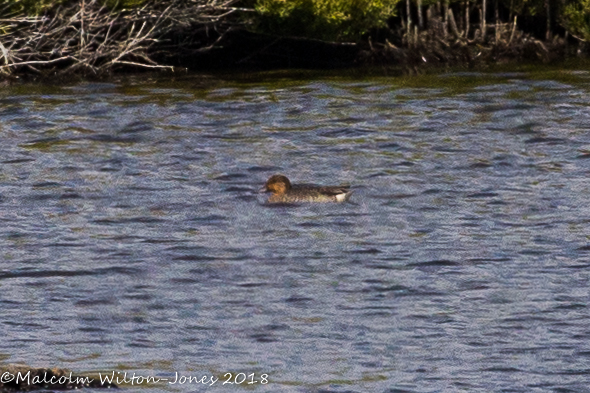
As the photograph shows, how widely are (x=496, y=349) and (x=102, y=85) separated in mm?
16519

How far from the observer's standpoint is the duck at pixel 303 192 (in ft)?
47.5

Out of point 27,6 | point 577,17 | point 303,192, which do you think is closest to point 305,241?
point 303,192

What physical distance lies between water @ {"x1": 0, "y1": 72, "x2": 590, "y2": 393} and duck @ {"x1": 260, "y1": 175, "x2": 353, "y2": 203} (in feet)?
0.45

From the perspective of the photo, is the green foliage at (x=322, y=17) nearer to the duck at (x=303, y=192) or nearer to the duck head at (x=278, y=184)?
the duck head at (x=278, y=184)

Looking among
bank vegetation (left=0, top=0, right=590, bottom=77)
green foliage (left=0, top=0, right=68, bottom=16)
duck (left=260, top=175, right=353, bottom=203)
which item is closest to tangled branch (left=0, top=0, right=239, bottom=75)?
bank vegetation (left=0, top=0, right=590, bottom=77)

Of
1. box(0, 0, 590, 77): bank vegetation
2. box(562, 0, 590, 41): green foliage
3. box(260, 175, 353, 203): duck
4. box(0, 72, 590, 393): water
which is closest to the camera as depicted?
box(0, 72, 590, 393): water

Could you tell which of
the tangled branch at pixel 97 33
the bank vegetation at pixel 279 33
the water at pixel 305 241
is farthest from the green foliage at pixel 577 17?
the tangled branch at pixel 97 33

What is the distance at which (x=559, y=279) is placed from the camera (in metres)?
10.8

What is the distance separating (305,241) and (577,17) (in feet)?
54.9

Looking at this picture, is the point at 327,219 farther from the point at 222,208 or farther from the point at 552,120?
the point at 552,120

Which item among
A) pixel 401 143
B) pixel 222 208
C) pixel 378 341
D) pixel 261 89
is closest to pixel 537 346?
pixel 378 341

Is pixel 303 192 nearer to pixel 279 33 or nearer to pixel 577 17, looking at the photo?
pixel 279 33

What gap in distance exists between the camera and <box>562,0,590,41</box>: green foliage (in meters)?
27.7

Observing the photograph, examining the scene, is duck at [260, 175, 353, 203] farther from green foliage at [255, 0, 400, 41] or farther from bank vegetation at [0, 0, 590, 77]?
green foliage at [255, 0, 400, 41]
